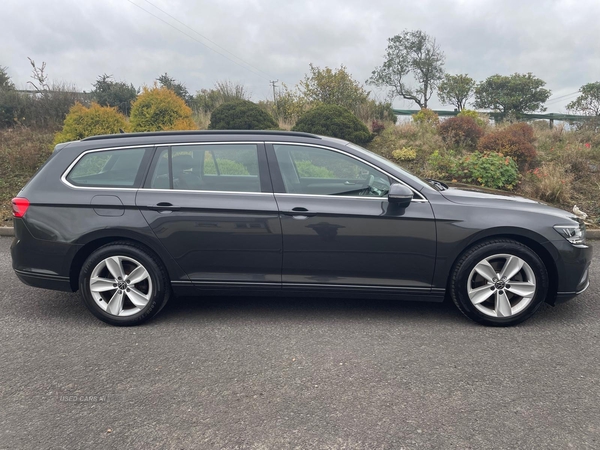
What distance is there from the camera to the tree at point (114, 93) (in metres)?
22.2

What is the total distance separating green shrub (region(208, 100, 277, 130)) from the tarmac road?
814cm

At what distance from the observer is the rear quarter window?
161 inches

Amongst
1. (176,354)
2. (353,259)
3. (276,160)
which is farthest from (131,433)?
(276,160)

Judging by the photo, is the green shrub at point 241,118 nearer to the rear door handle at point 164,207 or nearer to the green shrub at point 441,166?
the green shrub at point 441,166

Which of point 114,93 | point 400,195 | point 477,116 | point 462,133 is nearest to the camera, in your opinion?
point 400,195

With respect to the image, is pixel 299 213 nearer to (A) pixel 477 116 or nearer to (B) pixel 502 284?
(B) pixel 502 284

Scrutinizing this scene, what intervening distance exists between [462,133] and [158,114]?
7.63 m

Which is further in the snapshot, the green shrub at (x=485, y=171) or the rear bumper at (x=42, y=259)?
the green shrub at (x=485, y=171)

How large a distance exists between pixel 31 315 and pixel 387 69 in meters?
36.4

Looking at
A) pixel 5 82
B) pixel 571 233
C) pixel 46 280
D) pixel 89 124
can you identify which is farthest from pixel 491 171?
pixel 5 82

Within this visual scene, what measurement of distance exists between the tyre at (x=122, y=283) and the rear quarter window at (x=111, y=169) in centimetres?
56

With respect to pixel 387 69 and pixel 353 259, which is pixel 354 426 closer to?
pixel 353 259

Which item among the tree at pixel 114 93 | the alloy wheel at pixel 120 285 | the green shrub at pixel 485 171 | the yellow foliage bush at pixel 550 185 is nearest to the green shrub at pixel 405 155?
the green shrub at pixel 485 171

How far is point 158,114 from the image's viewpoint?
446 inches
